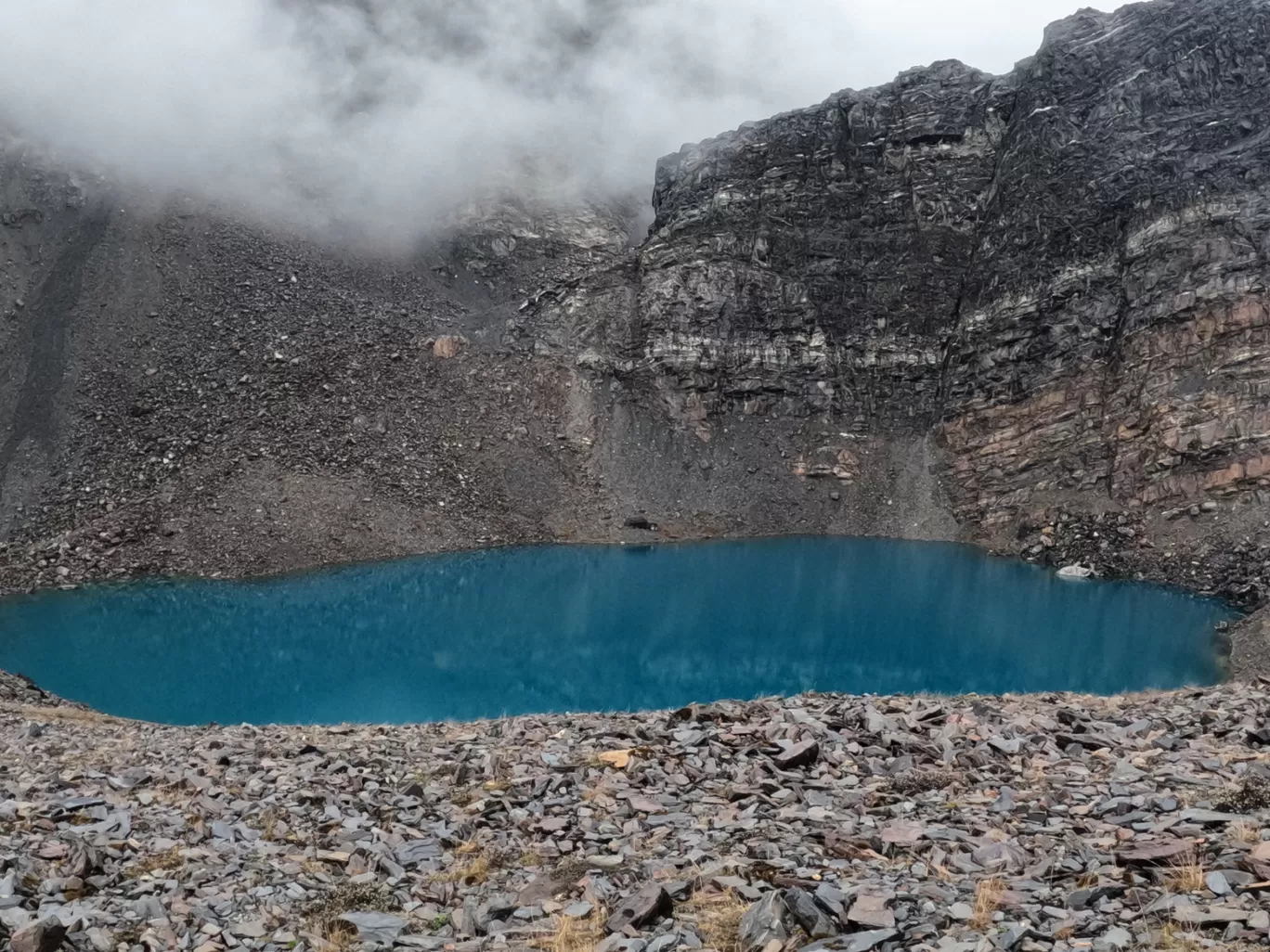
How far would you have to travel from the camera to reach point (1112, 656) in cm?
3366

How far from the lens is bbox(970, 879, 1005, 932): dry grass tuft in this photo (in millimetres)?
6324

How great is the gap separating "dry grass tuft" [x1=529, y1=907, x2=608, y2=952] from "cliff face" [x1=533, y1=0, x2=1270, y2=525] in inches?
2022

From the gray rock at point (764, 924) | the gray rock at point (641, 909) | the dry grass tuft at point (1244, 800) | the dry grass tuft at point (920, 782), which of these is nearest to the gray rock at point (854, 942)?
the gray rock at point (764, 924)

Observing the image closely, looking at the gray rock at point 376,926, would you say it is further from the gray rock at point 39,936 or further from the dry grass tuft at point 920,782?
the dry grass tuft at point 920,782

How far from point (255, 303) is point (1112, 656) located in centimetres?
5225

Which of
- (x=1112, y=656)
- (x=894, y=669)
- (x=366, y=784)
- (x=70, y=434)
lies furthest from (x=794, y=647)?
(x=70, y=434)

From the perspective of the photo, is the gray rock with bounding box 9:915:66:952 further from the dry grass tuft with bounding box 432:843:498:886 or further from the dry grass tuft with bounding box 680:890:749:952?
the dry grass tuft with bounding box 680:890:749:952

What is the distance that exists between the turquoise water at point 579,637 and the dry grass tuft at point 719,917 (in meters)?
19.3

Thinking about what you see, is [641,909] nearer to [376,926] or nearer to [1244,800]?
[376,926]

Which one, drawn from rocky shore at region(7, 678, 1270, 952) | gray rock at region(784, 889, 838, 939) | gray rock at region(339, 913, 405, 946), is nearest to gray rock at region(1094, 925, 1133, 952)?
rocky shore at region(7, 678, 1270, 952)

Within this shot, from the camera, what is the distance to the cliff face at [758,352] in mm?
50531

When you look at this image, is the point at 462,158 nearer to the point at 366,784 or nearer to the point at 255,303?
the point at 255,303

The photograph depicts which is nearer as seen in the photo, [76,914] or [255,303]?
[76,914]

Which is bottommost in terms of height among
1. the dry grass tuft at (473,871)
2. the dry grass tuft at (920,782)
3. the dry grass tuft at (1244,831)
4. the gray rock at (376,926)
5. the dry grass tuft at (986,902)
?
the gray rock at (376,926)
